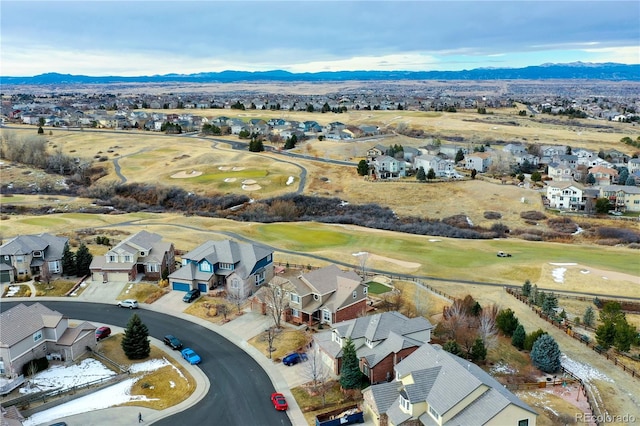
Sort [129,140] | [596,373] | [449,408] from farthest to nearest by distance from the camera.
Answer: [129,140] < [596,373] < [449,408]

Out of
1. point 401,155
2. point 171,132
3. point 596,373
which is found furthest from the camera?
point 171,132

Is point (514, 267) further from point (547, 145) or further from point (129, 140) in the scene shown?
point (129, 140)

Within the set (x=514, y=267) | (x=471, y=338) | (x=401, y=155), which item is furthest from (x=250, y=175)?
(x=471, y=338)

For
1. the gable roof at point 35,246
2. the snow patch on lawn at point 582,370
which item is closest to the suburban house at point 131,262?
the gable roof at point 35,246

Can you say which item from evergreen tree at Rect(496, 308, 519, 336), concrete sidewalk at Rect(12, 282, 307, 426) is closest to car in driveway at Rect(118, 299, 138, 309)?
concrete sidewalk at Rect(12, 282, 307, 426)

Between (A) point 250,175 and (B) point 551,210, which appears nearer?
(B) point 551,210
